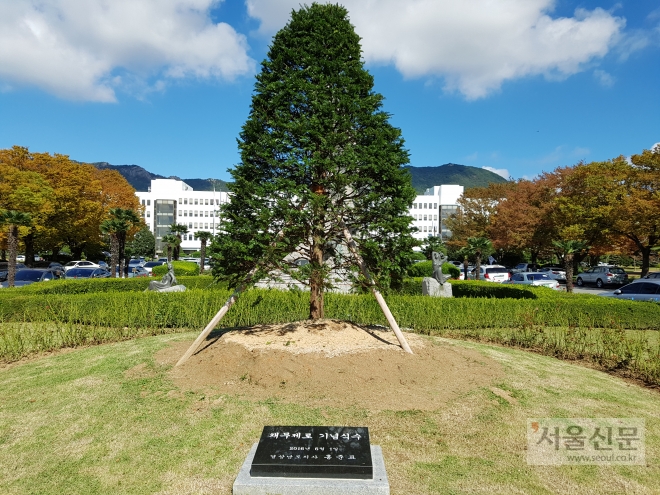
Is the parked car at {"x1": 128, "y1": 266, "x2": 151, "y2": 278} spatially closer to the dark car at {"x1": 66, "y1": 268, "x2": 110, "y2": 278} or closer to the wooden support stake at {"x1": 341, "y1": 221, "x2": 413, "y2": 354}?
the dark car at {"x1": 66, "y1": 268, "x2": 110, "y2": 278}

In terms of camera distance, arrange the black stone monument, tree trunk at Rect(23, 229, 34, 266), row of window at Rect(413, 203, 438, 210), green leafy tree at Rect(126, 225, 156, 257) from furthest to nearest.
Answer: row of window at Rect(413, 203, 438, 210) → green leafy tree at Rect(126, 225, 156, 257) → tree trunk at Rect(23, 229, 34, 266) → the black stone monument

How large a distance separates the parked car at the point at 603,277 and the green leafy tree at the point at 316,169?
33219 mm

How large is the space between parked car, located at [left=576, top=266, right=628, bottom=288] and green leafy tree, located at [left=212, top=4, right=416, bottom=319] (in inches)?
1308

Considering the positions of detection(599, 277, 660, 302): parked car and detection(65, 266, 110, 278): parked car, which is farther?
detection(65, 266, 110, 278): parked car

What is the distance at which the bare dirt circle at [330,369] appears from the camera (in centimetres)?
618

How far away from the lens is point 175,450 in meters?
4.84

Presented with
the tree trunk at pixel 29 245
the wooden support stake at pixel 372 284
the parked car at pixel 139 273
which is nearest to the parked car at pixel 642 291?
the wooden support stake at pixel 372 284

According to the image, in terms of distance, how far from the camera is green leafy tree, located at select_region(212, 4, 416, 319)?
23.8 feet

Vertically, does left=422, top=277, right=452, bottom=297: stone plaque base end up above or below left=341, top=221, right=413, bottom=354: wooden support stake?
below

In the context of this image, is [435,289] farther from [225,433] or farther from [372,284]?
[225,433]

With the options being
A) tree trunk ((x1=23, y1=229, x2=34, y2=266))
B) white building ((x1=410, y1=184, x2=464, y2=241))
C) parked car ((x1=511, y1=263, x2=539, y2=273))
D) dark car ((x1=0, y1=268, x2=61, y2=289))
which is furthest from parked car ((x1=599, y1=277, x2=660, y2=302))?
white building ((x1=410, y1=184, x2=464, y2=241))

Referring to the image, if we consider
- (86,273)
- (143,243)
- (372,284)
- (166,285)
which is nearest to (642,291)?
(372,284)

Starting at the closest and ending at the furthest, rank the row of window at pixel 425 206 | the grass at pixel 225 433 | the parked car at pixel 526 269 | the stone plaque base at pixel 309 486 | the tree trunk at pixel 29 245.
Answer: the stone plaque base at pixel 309 486, the grass at pixel 225 433, the tree trunk at pixel 29 245, the parked car at pixel 526 269, the row of window at pixel 425 206

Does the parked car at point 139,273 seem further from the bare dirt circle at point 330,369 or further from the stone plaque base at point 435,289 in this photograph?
the bare dirt circle at point 330,369
